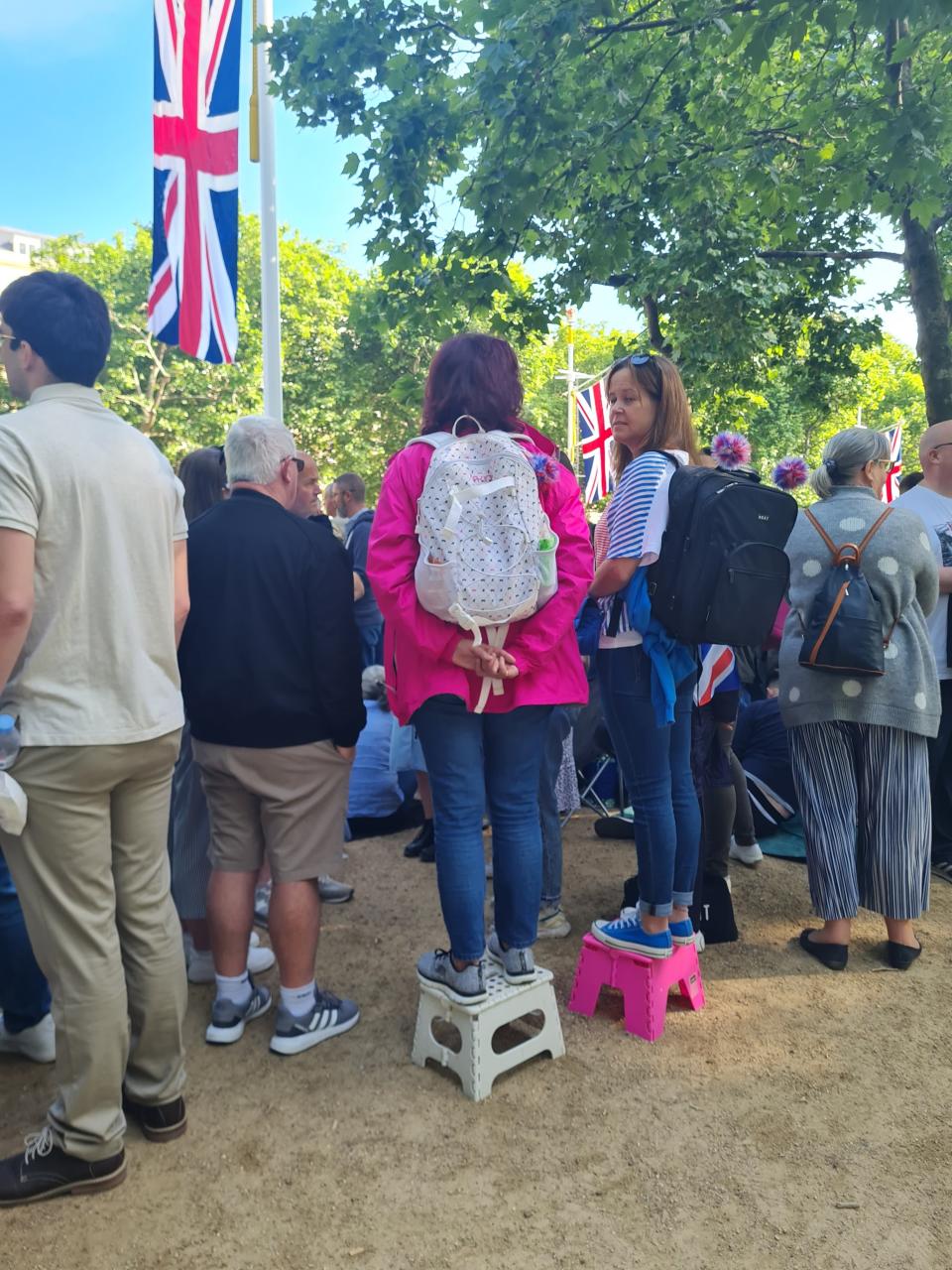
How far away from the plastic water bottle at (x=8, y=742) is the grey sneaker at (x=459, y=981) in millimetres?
1369

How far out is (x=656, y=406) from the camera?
3.06 meters

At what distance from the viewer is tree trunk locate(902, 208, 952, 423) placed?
6.44m

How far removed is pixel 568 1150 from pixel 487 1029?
0.39 meters

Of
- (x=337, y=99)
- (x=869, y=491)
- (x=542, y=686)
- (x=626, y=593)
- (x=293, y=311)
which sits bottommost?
(x=542, y=686)

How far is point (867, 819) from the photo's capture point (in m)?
3.66

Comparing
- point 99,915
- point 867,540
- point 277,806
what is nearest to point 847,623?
point 867,540

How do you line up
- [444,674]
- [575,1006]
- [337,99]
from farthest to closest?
[337,99] → [575,1006] → [444,674]

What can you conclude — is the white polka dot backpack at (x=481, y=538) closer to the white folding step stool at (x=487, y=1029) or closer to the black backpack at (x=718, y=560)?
the black backpack at (x=718, y=560)

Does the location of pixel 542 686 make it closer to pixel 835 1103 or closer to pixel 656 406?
pixel 656 406

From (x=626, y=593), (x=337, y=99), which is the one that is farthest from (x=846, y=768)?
(x=337, y=99)

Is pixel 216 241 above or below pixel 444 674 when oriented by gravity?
above

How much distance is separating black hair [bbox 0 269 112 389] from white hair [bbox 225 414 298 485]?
0.62 m

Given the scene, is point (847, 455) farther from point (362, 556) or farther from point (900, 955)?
point (362, 556)

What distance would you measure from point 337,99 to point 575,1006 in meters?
5.82
